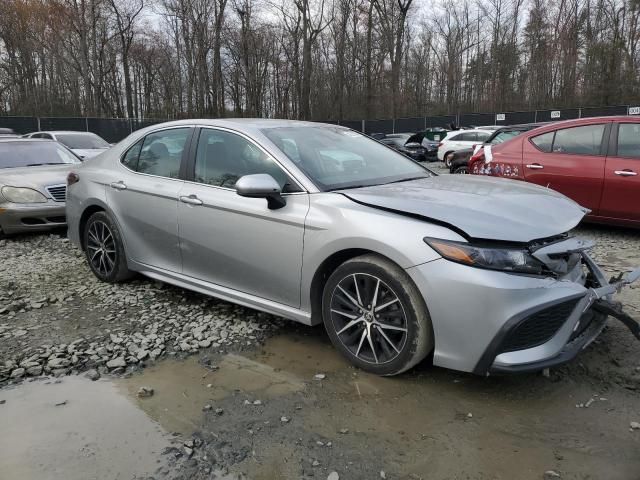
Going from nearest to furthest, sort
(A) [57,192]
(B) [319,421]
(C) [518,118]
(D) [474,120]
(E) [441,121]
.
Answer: (B) [319,421], (A) [57,192], (C) [518,118], (D) [474,120], (E) [441,121]

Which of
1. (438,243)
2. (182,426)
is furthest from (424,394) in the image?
(182,426)

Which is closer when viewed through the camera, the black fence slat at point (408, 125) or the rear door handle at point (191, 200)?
the rear door handle at point (191, 200)

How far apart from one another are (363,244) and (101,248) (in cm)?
297

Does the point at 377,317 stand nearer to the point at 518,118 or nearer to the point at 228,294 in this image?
the point at 228,294

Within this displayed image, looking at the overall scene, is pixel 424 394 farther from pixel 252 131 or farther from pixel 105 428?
pixel 252 131

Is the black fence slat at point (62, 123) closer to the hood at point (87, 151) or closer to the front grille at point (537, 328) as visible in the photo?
the hood at point (87, 151)

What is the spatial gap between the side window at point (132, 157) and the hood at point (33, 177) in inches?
118

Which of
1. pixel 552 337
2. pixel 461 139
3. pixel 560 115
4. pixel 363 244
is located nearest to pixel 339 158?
pixel 363 244

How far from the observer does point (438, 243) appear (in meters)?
2.75

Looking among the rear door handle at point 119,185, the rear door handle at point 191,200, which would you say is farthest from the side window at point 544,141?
the rear door handle at point 119,185

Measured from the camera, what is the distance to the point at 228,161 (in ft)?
12.6

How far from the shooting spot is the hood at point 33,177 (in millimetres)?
6973

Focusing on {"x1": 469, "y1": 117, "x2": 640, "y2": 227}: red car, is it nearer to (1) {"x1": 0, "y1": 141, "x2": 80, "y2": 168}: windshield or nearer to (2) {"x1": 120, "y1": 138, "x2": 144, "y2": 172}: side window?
(2) {"x1": 120, "y1": 138, "x2": 144, "y2": 172}: side window

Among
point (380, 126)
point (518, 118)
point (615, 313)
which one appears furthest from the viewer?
point (380, 126)
